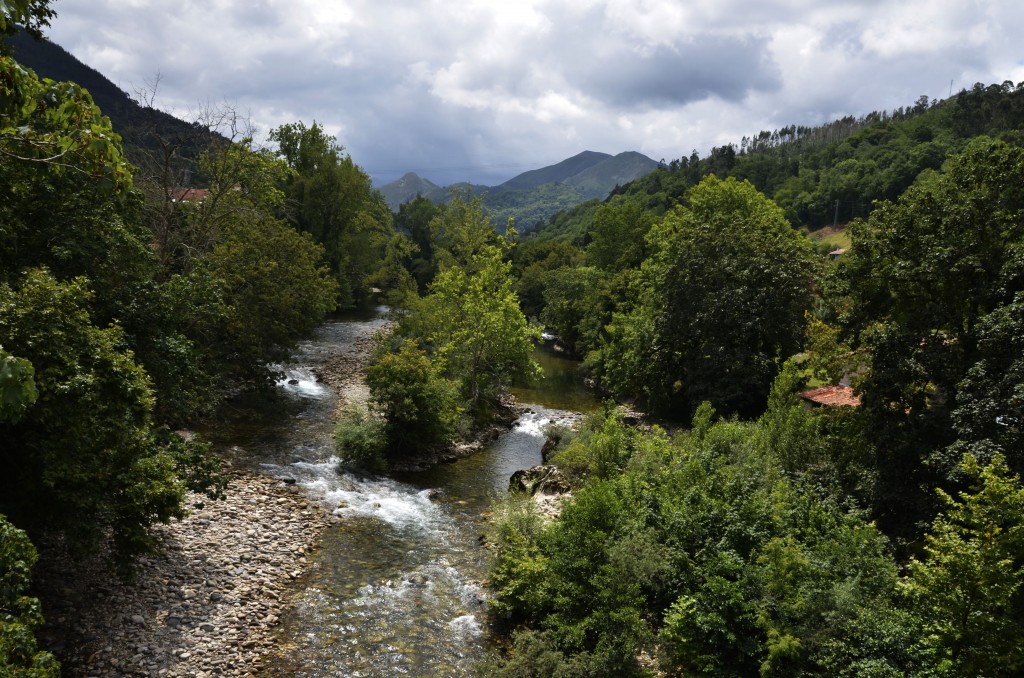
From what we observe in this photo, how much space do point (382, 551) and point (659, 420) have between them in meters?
17.2

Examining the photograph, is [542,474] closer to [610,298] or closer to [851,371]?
[851,371]

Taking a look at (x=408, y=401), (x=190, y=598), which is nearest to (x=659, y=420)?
(x=408, y=401)

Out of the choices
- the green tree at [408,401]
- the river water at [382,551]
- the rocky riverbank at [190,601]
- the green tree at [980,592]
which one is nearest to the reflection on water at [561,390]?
the river water at [382,551]

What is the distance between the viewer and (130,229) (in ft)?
49.2

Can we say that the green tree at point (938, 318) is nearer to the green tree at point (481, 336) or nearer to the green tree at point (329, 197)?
the green tree at point (481, 336)

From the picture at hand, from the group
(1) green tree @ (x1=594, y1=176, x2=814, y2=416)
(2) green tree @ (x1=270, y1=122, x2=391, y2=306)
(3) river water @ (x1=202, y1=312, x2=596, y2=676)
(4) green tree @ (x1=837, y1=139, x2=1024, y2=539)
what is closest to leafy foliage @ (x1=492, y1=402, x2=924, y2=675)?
(3) river water @ (x1=202, y1=312, x2=596, y2=676)

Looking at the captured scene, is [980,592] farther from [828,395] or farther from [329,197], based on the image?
[329,197]

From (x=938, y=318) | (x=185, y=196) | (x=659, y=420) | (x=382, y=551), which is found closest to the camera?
(x=938, y=318)

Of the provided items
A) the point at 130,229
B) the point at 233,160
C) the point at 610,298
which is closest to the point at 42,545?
the point at 130,229

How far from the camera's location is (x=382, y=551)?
1455 centimetres

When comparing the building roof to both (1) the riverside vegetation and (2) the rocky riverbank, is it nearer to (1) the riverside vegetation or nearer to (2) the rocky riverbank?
(1) the riverside vegetation

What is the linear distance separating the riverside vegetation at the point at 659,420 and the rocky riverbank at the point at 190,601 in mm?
780

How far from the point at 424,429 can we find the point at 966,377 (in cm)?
1558

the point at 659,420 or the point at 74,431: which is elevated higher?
the point at 74,431
